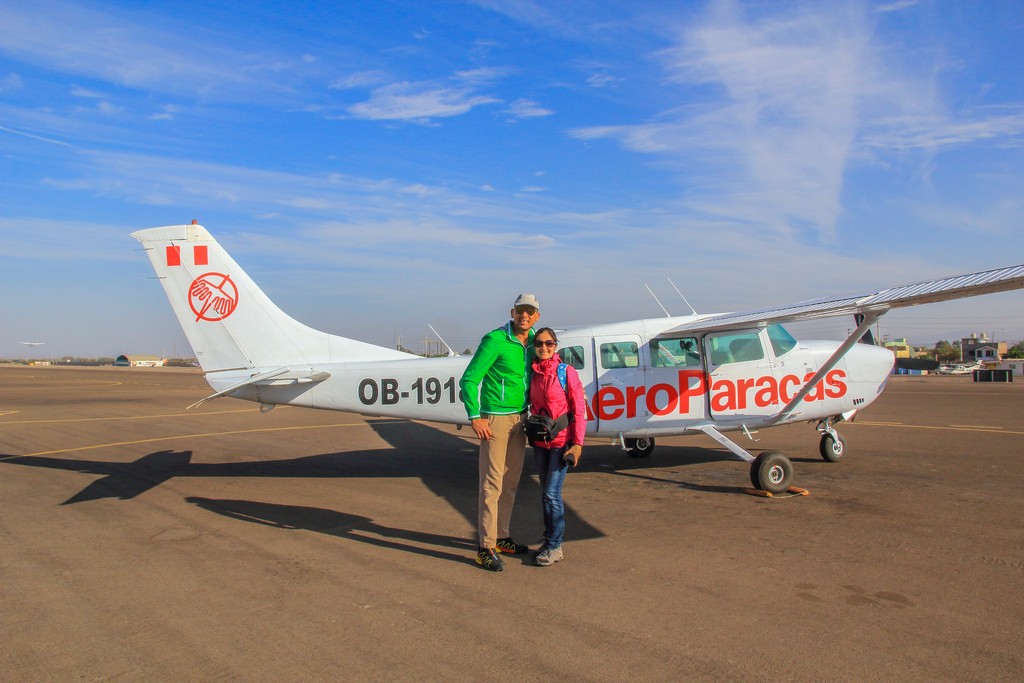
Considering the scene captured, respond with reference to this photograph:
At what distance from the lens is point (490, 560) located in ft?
17.6

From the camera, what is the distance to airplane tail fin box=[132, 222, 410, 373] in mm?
8727

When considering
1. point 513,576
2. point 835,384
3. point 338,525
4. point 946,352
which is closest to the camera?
point 513,576

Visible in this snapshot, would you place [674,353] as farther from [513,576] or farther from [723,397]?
[513,576]

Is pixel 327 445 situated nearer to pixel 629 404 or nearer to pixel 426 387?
pixel 426 387

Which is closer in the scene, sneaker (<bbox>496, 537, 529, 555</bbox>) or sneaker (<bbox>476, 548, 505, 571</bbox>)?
sneaker (<bbox>476, 548, 505, 571</bbox>)

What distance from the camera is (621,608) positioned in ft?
15.0

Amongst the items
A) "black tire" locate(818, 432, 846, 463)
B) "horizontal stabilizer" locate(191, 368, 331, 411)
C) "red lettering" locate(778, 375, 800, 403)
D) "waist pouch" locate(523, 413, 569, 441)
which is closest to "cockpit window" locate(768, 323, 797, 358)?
"red lettering" locate(778, 375, 800, 403)

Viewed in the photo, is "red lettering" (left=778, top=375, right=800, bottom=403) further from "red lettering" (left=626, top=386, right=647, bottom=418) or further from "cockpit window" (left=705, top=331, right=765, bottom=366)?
"red lettering" (left=626, top=386, right=647, bottom=418)

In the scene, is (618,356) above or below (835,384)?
above

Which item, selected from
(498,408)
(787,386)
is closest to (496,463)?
(498,408)

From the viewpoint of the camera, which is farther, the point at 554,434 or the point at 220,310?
the point at 220,310

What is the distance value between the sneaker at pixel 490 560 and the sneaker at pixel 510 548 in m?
0.28

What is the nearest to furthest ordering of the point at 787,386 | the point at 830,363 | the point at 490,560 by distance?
the point at 490,560
the point at 830,363
the point at 787,386

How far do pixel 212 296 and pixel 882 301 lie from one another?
844 cm
